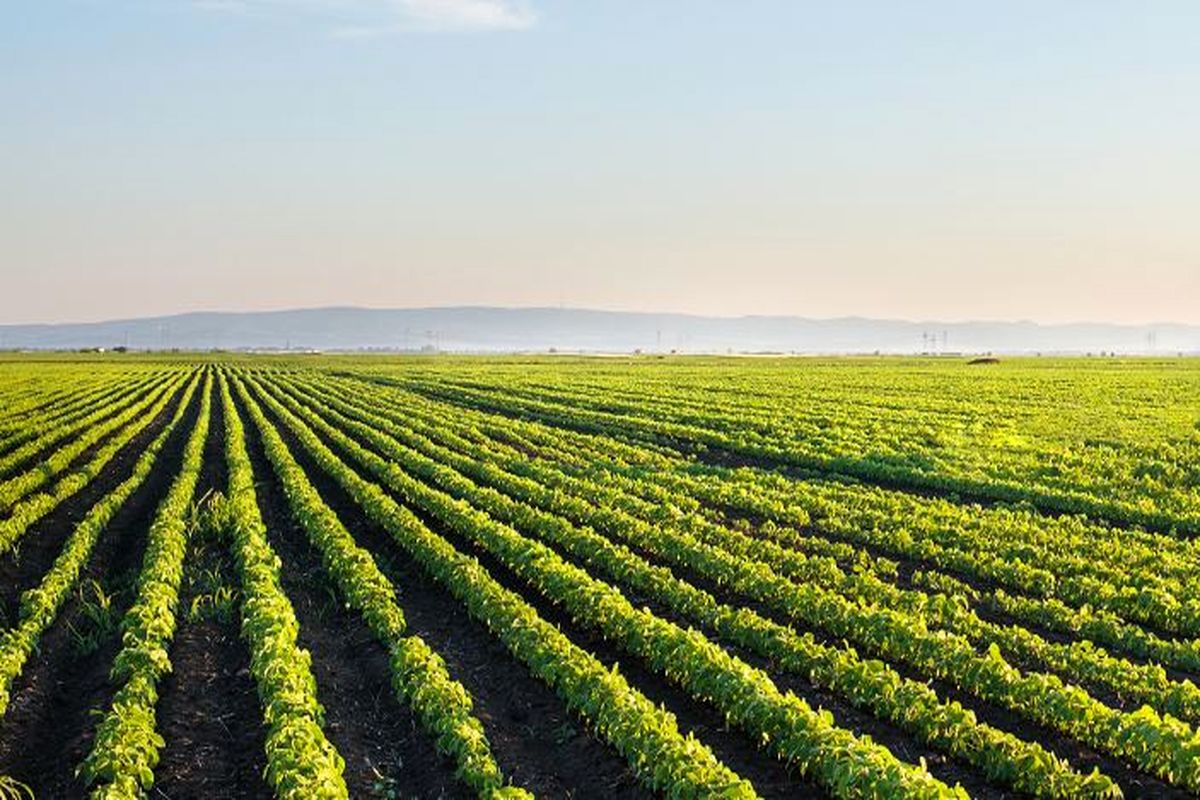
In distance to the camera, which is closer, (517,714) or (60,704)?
(517,714)

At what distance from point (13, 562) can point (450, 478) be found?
9.49 meters

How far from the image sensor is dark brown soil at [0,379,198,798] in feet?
29.6

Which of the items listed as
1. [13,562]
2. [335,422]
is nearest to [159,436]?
[335,422]

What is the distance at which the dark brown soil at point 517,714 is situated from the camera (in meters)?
8.84

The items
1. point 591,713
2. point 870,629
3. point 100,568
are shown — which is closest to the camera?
point 591,713

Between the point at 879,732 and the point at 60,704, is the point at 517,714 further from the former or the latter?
the point at 60,704

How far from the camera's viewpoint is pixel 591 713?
970 centimetres

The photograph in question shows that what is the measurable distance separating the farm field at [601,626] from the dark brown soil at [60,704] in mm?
43

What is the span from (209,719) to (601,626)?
4.90 m

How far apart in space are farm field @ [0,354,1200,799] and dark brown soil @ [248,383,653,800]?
0.13ft

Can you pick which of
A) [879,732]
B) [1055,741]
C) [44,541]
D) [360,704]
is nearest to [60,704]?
[360,704]

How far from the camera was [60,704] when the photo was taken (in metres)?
10.5

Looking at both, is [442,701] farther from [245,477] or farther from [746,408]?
[746,408]

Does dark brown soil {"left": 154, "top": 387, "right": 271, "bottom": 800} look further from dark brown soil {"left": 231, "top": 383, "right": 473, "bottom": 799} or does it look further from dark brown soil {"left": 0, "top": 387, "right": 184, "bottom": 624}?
dark brown soil {"left": 0, "top": 387, "right": 184, "bottom": 624}
